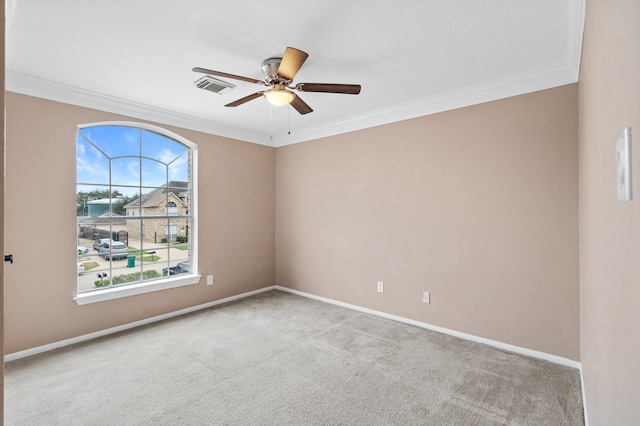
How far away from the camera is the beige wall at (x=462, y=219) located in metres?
2.63

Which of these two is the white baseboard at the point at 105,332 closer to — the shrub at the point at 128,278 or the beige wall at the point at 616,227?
the shrub at the point at 128,278

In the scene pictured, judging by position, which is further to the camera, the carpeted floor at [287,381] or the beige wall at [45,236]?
the beige wall at [45,236]

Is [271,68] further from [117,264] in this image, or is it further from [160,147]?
[117,264]

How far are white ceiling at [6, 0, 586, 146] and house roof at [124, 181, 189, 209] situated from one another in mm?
943

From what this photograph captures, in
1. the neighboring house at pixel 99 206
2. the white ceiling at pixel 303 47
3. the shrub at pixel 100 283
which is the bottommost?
the shrub at pixel 100 283

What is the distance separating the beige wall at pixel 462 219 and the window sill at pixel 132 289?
1.70 meters

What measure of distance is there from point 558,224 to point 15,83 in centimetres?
489

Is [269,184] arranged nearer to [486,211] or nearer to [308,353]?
[308,353]

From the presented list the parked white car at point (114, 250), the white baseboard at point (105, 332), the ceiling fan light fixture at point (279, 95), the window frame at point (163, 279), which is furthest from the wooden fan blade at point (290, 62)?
the white baseboard at point (105, 332)

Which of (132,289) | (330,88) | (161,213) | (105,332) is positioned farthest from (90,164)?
(330,88)

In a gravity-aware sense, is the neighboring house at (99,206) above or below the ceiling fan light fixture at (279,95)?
below

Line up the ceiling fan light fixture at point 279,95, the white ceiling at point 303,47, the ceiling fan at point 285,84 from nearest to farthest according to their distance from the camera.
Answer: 1. the white ceiling at point 303,47
2. the ceiling fan at point 285,84
3. the ceiling fan light fixture at point 279,95

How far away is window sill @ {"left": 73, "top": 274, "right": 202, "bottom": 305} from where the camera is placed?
3142 mm

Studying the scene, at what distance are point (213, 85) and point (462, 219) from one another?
2770mm
